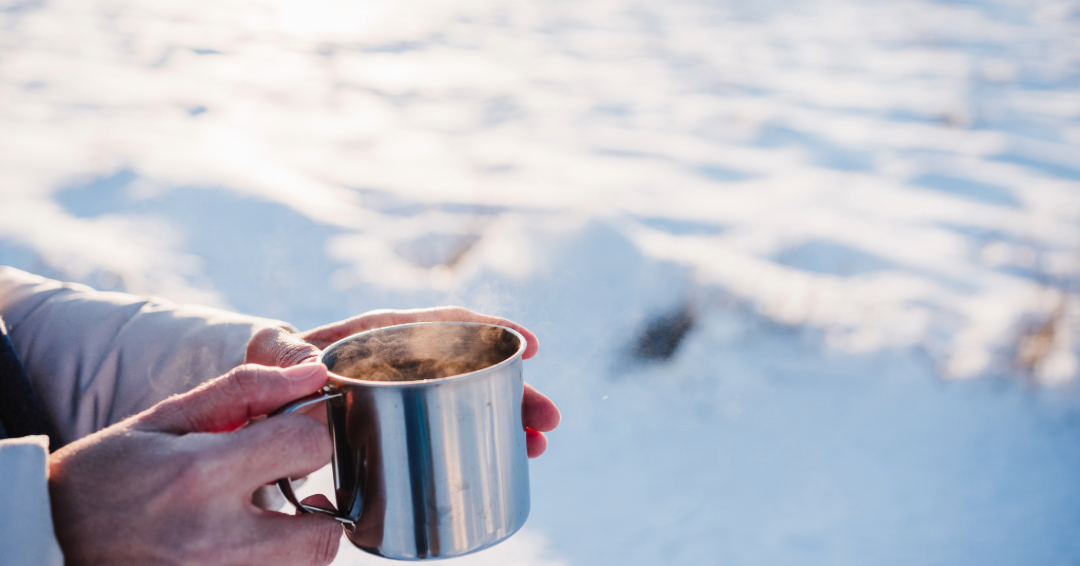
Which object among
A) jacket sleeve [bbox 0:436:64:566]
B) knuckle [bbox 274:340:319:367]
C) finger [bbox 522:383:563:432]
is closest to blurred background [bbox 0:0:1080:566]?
finger [bbox 522:383:563:432]

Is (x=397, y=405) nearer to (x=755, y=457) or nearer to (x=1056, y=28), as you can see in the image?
(x=755, y=457)

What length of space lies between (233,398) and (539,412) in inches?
22.6

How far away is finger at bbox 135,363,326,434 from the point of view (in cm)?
81

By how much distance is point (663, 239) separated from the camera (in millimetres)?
3139

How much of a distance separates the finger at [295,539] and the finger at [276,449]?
0.07 metres

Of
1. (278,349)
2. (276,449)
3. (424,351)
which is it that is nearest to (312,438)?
(276,449)

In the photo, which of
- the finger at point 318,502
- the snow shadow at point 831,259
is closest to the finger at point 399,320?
the finger at point 318,502

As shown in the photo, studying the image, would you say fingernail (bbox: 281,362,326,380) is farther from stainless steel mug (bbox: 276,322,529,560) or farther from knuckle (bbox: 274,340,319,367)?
knuckle (bbox: 274,340,319,367)

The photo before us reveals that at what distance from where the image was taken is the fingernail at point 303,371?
81 centimetres

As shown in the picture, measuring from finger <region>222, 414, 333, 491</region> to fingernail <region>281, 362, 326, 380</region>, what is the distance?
0.05 m

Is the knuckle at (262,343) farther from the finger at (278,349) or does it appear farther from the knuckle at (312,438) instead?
the knuckle at (312,438)

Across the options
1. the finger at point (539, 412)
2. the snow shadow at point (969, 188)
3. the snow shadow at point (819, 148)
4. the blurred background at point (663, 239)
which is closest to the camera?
the finger at point (539, 412)

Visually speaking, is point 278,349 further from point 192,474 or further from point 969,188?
point 969,188

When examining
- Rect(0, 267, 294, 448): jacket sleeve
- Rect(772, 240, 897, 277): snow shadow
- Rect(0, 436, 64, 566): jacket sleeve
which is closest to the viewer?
Rect(0, 436, 64, 566): jacket sleeve
